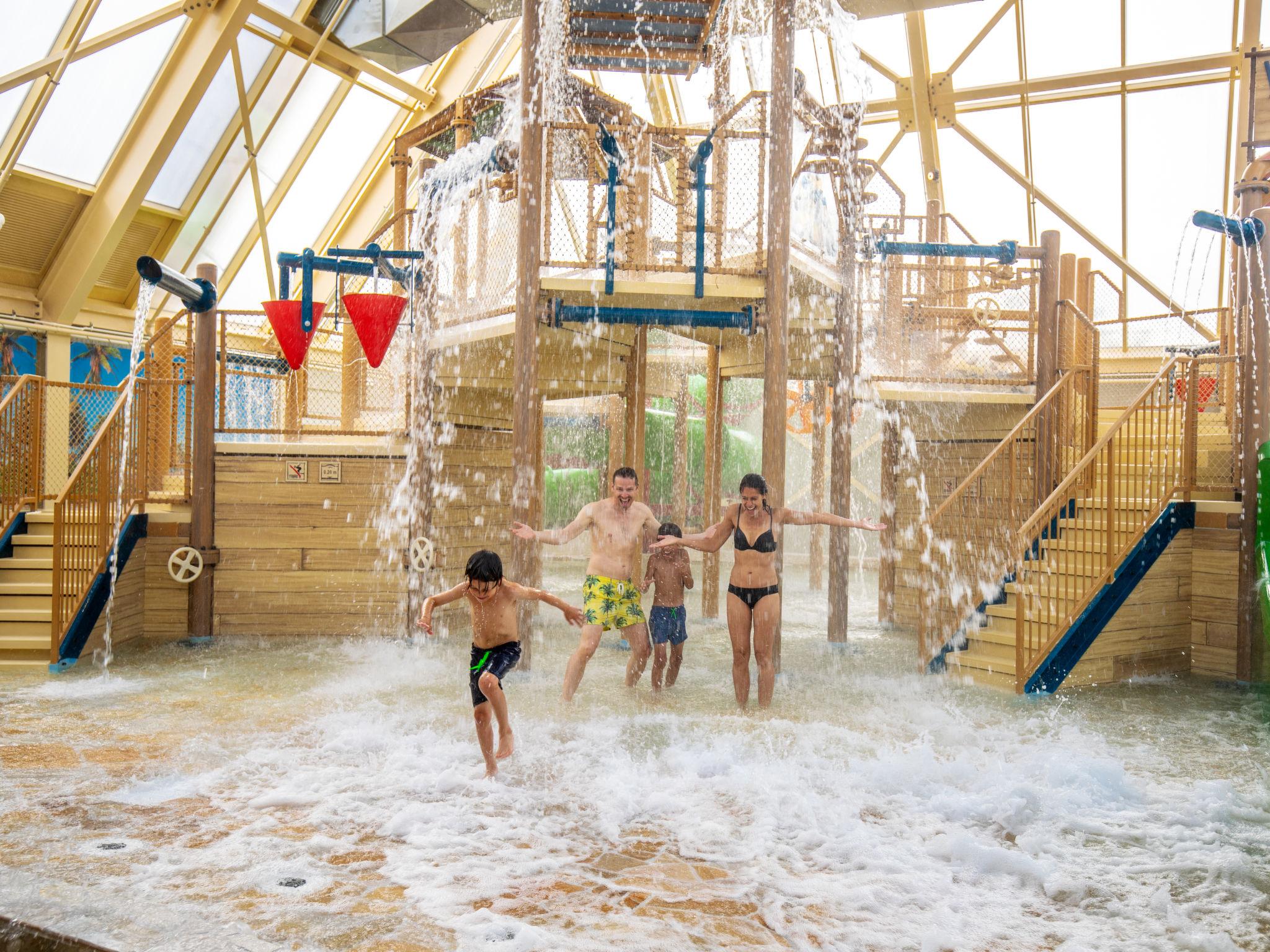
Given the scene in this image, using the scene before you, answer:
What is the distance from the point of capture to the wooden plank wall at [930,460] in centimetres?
1038

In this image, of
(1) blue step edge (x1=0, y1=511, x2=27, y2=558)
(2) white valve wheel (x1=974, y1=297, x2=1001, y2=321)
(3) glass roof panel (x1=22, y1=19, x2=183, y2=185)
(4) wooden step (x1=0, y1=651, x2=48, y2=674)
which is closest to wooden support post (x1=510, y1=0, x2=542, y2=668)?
(4) wooden step (x1=0, y1=651, x2=48, y2=674)

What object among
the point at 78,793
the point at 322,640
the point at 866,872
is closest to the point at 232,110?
the point at 322,640

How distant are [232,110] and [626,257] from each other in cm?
884

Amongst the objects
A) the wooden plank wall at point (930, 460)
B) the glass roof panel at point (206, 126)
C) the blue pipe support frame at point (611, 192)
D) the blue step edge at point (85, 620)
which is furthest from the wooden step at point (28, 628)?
the wooden plank wall at point (930, 460)

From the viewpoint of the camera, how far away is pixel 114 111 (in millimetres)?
12609

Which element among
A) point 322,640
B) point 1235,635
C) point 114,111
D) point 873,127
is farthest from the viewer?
point 873,127

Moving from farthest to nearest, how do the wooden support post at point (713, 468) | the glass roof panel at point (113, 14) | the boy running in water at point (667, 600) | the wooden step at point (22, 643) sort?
the glass roof panel at point (113, 14) < the wooden support post at point (713, 468) < the wooden step at point (22, 643) < the boy running in water at point (667, 600)

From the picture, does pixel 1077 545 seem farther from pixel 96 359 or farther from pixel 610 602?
pixel 96 359

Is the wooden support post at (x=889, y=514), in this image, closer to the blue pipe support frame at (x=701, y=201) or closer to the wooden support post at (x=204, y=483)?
the blue pipe support frame at (x=701, y=201)

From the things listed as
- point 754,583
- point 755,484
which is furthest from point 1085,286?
point 754,583

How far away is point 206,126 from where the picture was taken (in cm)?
1368

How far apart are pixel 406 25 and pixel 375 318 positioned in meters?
6.03

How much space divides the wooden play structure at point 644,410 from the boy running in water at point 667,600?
90cm

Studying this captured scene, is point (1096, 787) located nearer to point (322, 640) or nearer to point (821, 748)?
point (821, 748)
